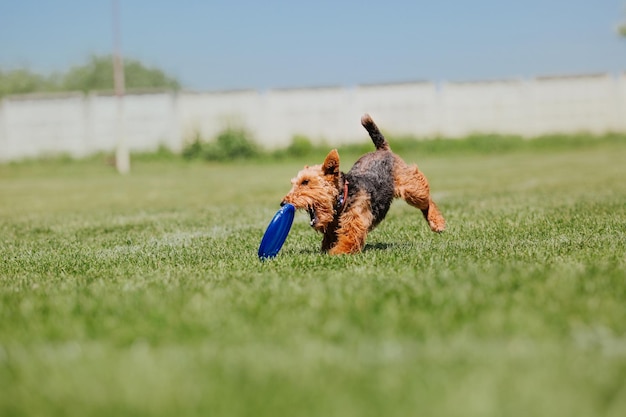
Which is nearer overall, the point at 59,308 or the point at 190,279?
the point at 59,308

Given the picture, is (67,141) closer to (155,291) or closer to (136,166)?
(136,166)

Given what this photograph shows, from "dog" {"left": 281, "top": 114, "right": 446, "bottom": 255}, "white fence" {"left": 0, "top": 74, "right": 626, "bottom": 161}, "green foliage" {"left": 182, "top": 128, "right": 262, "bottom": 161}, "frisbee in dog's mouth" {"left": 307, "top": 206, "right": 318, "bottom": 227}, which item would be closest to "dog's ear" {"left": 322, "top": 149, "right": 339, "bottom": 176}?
"dog" {"left": 281, "top": 114, "right": 446, "bottom": 255}

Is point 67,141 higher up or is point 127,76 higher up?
point 127,76

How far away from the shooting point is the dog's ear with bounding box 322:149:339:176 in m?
5.84

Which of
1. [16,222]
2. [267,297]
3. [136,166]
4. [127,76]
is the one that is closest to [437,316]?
[267,297]

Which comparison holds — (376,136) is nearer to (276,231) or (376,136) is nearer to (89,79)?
(276,231)

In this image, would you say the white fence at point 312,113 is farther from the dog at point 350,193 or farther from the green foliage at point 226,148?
the dog at point 350,193

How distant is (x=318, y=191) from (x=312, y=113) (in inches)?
1161

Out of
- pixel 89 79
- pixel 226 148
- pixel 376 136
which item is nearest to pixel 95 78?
pixel 89 79

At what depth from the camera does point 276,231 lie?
602 centimetres

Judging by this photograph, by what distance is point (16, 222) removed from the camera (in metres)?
11.3

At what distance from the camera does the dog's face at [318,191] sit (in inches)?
230

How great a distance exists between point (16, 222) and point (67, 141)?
81.6 feet

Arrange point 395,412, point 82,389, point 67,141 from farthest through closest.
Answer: point 67,141 < point 82,389 < point 395,412
